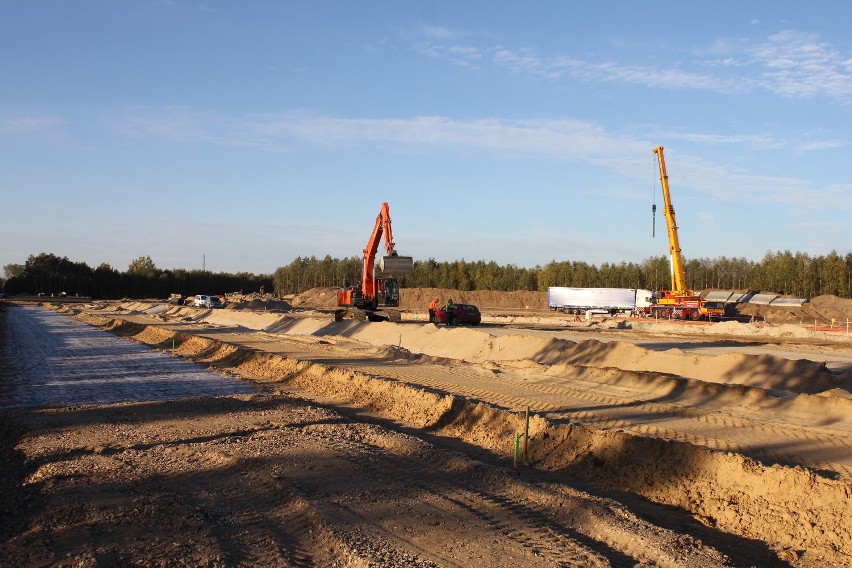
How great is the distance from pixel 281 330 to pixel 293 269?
77.8 meters

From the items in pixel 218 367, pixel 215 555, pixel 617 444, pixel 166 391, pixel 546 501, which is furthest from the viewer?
pixel 218 367

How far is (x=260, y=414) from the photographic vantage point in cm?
1297

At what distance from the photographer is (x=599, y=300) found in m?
61.1

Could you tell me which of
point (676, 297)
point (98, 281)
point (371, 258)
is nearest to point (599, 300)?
point (676, 297)

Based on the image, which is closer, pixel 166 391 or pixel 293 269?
pixel 166 391

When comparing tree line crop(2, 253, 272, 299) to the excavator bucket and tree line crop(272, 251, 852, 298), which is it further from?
the excavator bucket

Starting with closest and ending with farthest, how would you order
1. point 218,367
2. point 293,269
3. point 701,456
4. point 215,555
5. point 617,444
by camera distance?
1. point 215,555
2. point 701,456
3. point 617,444
4. point 218,367
5. point 293,269

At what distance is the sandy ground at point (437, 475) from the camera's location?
246 inches

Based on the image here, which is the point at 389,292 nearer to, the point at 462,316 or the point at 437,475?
the point at 462,316

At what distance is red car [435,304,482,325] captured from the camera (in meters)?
40.8

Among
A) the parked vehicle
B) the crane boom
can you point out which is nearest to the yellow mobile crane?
the crane boom

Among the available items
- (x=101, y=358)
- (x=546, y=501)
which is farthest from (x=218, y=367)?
(x=546, y=501)

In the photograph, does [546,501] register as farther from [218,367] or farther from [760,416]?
[218,367]

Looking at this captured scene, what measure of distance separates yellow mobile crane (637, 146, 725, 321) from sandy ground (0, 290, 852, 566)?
3153 cm
